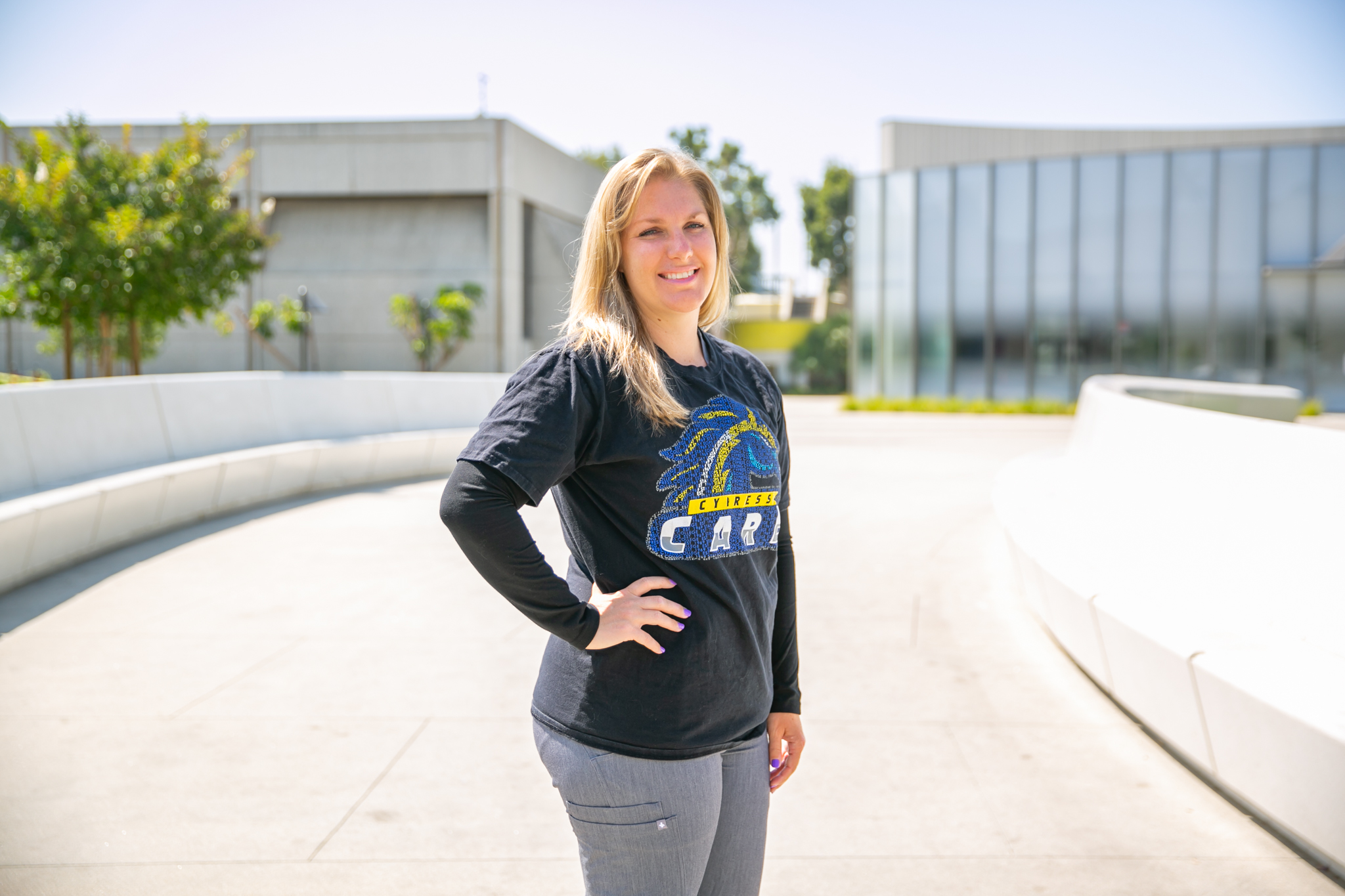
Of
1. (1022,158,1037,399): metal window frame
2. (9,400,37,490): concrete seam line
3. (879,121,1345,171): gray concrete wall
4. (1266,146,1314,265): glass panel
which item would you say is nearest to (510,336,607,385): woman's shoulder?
(9,400,37,490): concrete seam line

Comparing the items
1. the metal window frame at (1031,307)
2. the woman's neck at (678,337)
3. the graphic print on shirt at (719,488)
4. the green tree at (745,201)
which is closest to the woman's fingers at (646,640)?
→ the graphic print on shirt at (719,488)

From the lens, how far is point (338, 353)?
1201 inches

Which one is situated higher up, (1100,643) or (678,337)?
(678,337)

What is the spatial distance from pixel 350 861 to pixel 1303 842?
9.89 feet

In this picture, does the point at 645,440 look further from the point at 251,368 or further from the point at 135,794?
the point at 251,368

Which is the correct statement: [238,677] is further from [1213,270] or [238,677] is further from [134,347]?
[1213,270]

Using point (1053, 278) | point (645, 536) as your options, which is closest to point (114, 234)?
point (645, 536)

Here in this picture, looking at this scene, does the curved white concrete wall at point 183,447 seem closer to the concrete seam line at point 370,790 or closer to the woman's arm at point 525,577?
the concrete seam line at point 370,790

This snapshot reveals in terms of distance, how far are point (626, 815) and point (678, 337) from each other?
867mm

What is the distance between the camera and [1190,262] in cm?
2822

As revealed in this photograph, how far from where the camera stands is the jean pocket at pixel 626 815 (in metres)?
1.71

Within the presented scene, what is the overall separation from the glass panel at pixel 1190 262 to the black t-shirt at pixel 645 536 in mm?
29784

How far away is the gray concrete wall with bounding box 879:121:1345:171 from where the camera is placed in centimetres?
3875

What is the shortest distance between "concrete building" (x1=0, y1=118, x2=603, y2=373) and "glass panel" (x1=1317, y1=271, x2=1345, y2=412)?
883 inches
